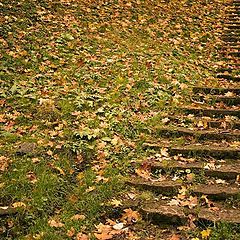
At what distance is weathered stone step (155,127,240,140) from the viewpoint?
6215 mm

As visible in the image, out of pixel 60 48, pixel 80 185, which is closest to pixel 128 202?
pixel 80 185

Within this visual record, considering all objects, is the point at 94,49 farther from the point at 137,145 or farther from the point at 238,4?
the point at 238,4

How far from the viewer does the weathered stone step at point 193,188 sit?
4863mm

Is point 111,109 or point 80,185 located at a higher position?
point 111,109

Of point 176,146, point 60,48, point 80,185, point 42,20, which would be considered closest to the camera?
point 80,185

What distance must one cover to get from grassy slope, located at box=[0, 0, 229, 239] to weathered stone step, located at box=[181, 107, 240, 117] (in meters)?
0.34

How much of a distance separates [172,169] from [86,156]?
1.35 metres

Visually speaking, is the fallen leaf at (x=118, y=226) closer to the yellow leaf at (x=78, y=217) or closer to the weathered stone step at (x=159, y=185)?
the yellow leaf at (x=78, y=217)

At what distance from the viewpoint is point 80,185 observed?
514 centimetres

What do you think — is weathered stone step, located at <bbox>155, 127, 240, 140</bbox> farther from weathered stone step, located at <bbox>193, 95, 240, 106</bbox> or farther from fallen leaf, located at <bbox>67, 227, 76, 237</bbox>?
fallen leaf, located at <bbox>67, 227, 76, 237</bbox>

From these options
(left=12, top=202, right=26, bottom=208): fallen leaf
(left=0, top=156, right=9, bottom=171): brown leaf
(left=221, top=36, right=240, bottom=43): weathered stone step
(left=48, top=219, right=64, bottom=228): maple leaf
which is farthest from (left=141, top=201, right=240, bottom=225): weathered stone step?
(left=221, top=36, right=240, bottom=43): weathered stone step

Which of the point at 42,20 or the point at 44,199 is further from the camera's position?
the point at 42,20

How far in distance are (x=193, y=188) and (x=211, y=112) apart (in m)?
2.49

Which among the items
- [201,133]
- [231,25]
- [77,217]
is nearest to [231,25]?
[231,25]
